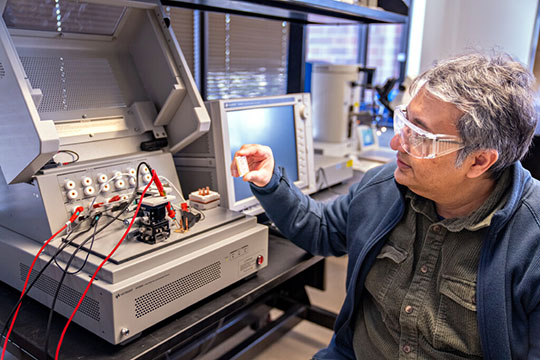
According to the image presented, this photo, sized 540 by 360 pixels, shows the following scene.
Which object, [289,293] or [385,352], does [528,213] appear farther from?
[289,293]

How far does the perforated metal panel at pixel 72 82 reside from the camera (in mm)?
1333

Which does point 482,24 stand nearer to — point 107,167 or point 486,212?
point 486,212

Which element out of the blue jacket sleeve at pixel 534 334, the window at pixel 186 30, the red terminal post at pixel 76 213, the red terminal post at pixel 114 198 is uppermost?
the window at pixel 186 30

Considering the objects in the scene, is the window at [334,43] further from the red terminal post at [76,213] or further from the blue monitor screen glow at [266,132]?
the red terminal post at [76,213]

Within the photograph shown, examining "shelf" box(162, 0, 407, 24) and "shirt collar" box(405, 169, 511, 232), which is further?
"shelf" box(162, 0, 407, 24)

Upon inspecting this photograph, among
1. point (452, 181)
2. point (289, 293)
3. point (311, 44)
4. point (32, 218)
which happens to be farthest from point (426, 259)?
point (311, 44)

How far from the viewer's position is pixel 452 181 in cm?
112

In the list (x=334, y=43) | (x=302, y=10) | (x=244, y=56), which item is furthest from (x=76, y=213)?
(x=334, y=43)

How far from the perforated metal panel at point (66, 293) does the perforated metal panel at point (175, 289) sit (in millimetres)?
96

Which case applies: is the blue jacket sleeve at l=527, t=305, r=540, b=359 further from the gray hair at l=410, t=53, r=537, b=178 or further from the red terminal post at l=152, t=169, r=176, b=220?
the red terminal post at l=152, t=169, r=176, b=220

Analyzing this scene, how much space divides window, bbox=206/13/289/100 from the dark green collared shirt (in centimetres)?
160

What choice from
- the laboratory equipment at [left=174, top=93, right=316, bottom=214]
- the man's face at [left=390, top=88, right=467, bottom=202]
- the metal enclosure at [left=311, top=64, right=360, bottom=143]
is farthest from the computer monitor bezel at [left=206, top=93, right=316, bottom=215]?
the metal enclosure at [left=311, top=64, right=360, bottom=143]

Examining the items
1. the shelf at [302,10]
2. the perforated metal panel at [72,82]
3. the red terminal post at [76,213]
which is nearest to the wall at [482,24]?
the shelf at [302,10]

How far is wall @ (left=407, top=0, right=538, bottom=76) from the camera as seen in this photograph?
319 cm
